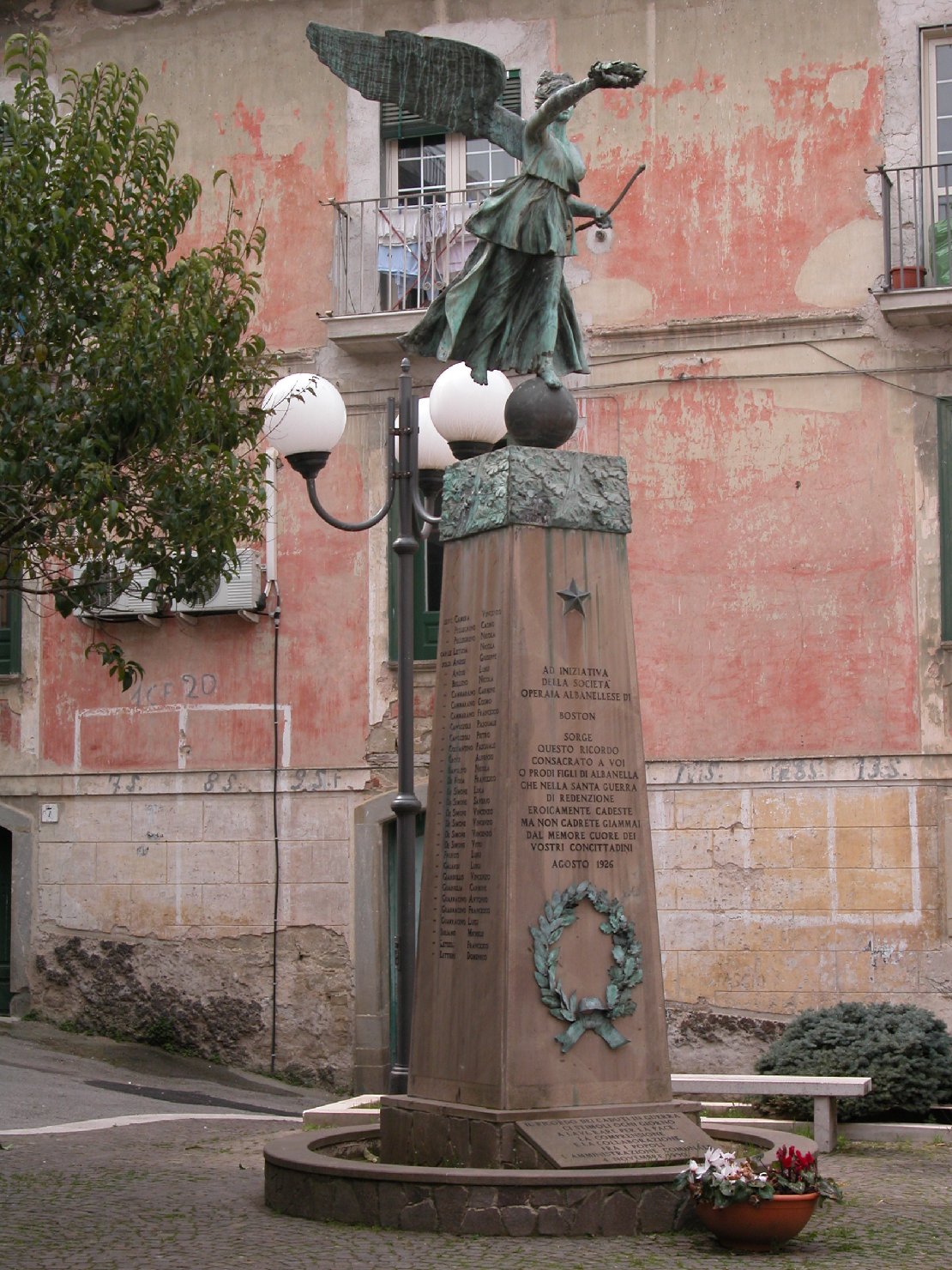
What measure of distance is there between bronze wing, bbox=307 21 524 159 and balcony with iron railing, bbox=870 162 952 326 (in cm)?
705

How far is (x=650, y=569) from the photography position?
16.0 meters

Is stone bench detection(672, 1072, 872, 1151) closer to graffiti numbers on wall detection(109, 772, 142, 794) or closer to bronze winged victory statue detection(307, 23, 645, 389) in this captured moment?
bronze winged victory statue detection(307, 23, 645, 389)

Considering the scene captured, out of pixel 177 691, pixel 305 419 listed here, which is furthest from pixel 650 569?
pixel 305 419

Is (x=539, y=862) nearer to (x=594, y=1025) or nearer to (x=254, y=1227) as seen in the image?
(x=594, y=1025)

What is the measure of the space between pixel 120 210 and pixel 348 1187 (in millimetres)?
7023

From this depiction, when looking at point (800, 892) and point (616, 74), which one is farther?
point (800, 892)

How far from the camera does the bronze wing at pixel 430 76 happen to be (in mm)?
9000

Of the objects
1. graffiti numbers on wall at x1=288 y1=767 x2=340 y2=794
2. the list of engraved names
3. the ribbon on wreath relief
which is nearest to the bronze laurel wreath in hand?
the list of engraved names

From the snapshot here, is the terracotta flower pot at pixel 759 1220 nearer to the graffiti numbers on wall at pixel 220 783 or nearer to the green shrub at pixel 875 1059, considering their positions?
the green shrub at pixel 875 1059

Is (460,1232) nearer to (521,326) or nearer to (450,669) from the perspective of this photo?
(450,669)

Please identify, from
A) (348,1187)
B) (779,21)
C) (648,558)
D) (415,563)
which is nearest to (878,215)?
(779,21)

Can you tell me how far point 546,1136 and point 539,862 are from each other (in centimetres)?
113

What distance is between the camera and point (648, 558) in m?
16.0

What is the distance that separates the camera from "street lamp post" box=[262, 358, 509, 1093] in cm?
1020
